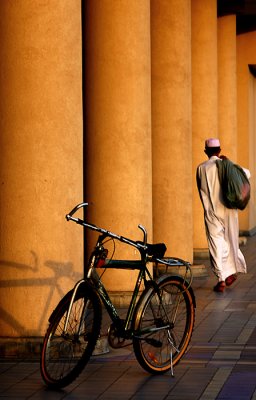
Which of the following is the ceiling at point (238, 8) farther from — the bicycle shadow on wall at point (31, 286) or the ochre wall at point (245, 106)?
the bicycle shadow on wall at point (31, 286)

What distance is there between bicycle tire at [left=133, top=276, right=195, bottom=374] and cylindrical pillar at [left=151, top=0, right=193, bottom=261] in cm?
657

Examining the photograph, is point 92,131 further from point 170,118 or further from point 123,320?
point 123,320

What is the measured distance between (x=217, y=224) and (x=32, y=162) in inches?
220

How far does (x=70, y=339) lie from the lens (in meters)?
8.22

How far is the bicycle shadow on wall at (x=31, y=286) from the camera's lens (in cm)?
962

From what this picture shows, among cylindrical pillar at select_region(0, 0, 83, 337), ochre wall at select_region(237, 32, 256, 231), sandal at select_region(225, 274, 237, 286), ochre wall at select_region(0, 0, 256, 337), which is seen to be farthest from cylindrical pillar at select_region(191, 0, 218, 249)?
cylindrical pillar at select_region(0, 0, 83, 337)

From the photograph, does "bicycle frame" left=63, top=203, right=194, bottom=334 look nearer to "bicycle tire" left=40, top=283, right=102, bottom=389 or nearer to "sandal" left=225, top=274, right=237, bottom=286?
"bicycle tire" left=40, top=283, right=102, bottom=389

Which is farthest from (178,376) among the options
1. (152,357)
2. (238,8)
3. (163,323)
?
(238,8)

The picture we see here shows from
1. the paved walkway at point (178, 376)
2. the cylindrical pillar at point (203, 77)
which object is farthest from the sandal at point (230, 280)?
the cylindrical pillar at point (203, 77)

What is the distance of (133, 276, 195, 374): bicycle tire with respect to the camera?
867 centimetres

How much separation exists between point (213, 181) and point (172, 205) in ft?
3.72

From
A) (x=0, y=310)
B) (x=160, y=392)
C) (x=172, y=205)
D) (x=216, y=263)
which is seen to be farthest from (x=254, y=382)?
(x=172, y=205)

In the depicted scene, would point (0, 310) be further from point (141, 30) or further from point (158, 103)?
point (158, 103)

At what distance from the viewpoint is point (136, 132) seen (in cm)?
1263
